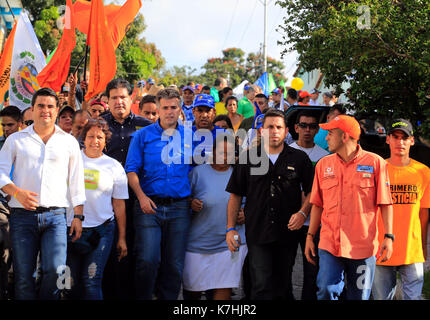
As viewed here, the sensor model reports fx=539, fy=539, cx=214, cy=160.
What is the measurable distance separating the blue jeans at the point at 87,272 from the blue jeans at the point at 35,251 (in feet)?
1.23

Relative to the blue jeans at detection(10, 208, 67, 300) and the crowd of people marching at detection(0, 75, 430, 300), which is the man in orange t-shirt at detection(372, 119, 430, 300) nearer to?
the crowd of people marching at detection(0, 75, 430, 300)

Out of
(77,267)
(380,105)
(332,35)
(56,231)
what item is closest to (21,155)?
(56,231)

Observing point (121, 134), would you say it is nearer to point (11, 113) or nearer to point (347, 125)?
point (11, 113)

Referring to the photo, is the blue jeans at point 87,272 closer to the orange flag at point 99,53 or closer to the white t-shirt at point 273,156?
the white t-shirt at point 273,156

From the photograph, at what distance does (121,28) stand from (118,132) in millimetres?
3870

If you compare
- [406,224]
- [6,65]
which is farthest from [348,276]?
[6,65]

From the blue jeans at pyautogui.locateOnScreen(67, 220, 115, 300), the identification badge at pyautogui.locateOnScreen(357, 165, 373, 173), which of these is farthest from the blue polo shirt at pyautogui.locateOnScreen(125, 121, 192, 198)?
the identification badge at pyautogui.locateOnScreen(357, 165, 373, 173)

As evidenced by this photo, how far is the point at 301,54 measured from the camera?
8078mm

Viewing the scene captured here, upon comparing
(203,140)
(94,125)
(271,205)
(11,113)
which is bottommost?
(271,205)

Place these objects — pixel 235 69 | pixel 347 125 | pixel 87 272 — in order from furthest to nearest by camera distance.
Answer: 1. pixel 235 69
2. pixel 87 272
3. pixel 347 125

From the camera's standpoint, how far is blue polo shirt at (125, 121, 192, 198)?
5578 millimetres

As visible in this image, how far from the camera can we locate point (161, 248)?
5605 millimetres

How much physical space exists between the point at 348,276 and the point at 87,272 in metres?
2.40

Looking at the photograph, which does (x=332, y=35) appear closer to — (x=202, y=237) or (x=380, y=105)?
(x=380, y=105)
